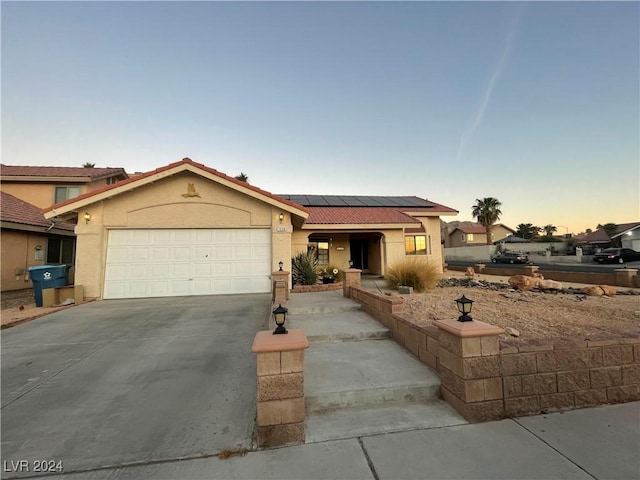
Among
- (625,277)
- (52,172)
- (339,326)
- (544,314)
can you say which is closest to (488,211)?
(625,277)

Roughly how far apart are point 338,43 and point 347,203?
8.89 meters

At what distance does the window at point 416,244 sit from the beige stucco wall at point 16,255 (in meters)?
19.5

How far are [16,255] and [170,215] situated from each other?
26.6 ft

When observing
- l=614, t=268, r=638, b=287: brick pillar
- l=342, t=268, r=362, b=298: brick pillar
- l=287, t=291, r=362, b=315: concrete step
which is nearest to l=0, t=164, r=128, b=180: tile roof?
l=287, t=291, r=362, b=315: concrete step

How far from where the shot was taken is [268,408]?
241 cm

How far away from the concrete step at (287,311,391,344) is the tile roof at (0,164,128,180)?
Answer: 17.2 metres

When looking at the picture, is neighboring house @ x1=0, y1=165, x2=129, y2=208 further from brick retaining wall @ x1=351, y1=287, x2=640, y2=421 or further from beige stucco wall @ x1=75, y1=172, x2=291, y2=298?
brick retaining wall @ x1=351, y1=287, x2=640, y2=421

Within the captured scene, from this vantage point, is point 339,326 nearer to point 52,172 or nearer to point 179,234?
point 179,234

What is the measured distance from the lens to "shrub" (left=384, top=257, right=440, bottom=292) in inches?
349

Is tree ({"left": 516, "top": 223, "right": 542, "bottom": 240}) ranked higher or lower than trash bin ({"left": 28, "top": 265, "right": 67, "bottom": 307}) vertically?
higher

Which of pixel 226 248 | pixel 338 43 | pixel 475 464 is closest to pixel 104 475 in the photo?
pixel 475 464

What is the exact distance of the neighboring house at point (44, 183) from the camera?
14641 millimetres

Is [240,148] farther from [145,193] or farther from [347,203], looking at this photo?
[347,203]

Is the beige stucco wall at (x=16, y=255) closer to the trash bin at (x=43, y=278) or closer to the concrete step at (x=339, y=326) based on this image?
the trash bin at (x=43, y=278)
